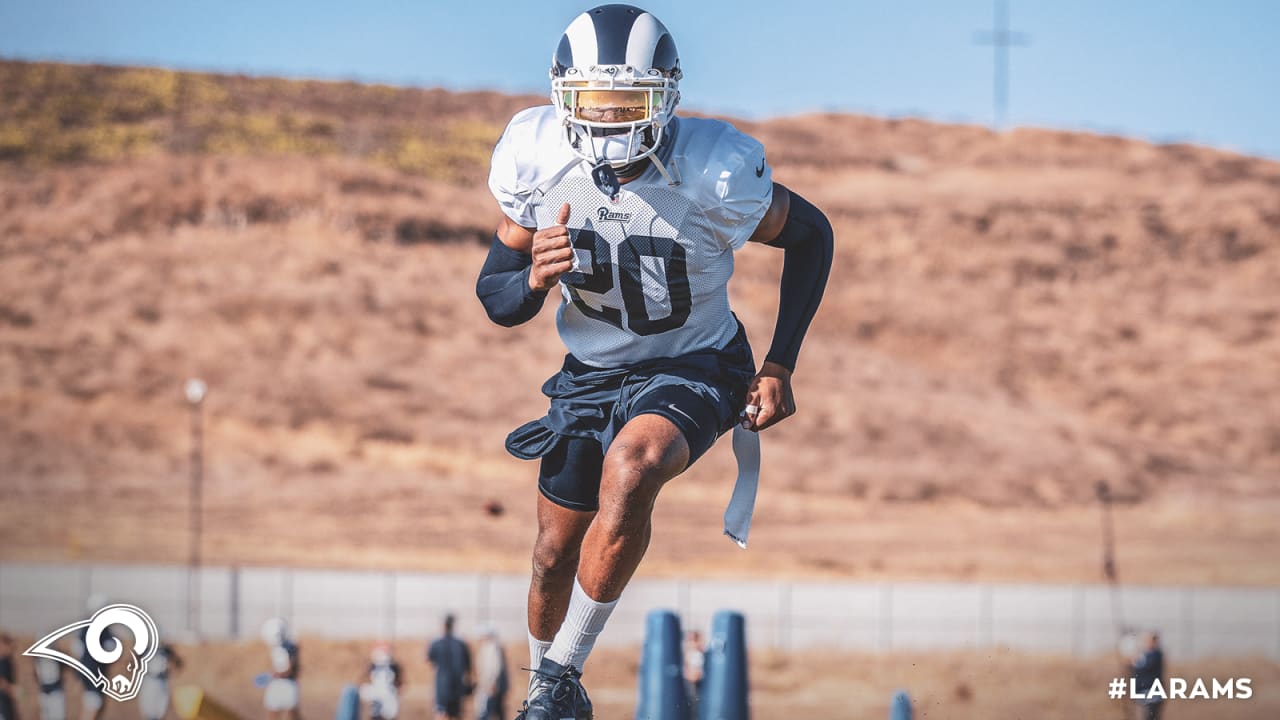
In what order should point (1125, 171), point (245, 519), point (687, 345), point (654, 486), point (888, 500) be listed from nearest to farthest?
1. point (654, 486)
2. point (687, 345)
3. point (245, 519)
4. point (888, 500)
5. point (1125, 171)

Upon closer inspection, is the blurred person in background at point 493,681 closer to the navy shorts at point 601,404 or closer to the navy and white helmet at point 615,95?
the navy shorts at point 601,404

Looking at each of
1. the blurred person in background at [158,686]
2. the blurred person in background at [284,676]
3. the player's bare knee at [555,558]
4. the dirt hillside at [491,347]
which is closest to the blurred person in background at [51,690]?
the blurred person in background at [158,686]

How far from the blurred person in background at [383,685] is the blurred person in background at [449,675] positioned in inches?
18.8

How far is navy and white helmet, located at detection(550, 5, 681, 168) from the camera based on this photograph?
597 cm

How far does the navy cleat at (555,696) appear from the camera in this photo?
603 centimetres

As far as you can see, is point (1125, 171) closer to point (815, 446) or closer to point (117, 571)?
point (815, 446)

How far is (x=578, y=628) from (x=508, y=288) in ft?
4.40

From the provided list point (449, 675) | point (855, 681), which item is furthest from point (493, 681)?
point (855, 681)

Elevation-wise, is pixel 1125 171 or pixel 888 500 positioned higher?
pixel 1125 171

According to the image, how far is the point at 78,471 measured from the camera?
154ft

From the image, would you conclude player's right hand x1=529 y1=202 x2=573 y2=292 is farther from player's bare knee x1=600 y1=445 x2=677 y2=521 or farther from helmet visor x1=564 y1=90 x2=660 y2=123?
player's bare knee x1=600 y1=445 x2=677 y2=521

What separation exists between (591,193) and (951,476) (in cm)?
4539

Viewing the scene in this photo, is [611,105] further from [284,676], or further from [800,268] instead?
[284,676]

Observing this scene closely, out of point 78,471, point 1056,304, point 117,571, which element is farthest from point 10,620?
point 1056,304
